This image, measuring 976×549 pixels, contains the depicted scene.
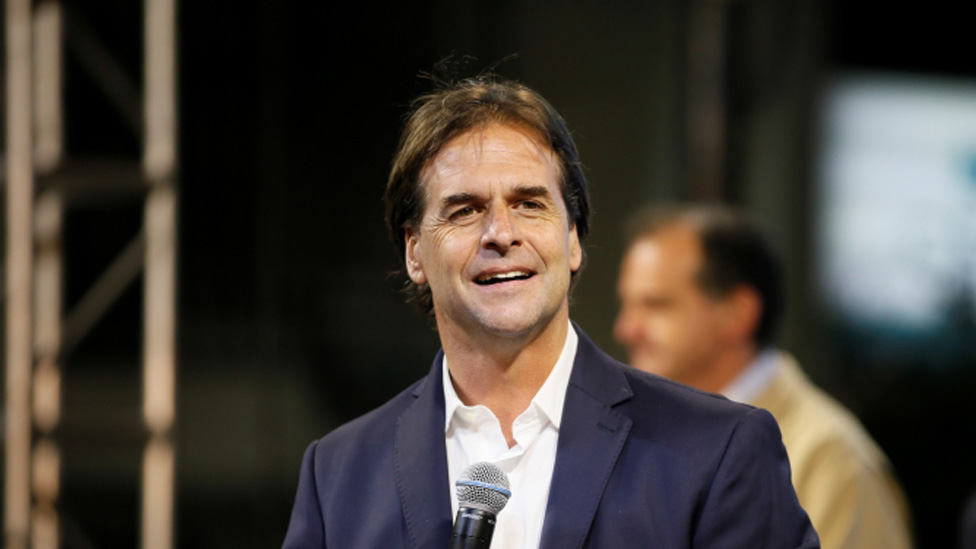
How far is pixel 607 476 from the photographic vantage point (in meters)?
1.60

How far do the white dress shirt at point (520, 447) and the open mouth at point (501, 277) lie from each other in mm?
175

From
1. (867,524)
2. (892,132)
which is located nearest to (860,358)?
(892,132)

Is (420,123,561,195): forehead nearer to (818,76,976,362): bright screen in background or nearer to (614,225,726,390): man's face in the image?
(614,225,726,390): man's face

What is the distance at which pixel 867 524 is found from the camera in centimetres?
276

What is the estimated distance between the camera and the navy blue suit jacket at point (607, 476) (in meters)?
1.54

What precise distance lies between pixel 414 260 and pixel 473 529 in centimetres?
63

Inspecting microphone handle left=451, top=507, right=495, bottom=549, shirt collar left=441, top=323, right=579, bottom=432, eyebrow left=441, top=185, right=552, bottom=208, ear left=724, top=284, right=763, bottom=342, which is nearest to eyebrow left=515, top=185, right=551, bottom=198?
eyebrow left=441, top=185, right=552, bottom=208

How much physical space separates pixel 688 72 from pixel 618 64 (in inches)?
13.1

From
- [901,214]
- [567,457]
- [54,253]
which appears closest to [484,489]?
[567,457]

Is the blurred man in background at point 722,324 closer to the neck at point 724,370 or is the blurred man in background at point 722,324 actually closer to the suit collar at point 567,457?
the neck at point 724,370

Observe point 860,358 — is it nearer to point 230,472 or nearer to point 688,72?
point 688,72

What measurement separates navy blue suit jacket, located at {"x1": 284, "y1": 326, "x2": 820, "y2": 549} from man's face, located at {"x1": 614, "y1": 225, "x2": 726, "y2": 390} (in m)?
1.44

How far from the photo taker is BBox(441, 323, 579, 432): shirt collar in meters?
1.72

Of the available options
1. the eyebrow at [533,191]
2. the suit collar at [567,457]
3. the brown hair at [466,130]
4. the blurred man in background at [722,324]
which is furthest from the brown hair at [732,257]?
the eyebrow at [533,191]
